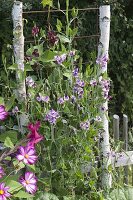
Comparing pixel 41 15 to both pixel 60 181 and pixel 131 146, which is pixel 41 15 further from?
pixel 60 181

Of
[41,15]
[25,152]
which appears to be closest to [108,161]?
[25,152]

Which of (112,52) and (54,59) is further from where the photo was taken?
(112,52)

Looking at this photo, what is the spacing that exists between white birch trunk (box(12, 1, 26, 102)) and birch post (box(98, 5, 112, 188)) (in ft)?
1.88

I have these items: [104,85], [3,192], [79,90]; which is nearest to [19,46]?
[79,90]

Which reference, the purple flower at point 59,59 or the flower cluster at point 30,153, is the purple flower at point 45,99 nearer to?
the purple flower at point 59,59

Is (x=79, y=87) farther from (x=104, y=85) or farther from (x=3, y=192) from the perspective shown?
(x=3, y=192)

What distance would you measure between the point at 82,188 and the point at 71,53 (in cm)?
95

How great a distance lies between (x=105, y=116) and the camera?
3754 mm

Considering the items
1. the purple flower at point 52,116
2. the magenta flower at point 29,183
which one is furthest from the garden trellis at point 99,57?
the magenta flower at point 29,183

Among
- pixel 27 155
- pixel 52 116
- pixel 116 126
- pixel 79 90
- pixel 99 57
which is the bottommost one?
pixel 116 126

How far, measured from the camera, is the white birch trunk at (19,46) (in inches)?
133

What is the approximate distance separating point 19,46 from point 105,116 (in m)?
0.81

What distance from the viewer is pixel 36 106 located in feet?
11.1

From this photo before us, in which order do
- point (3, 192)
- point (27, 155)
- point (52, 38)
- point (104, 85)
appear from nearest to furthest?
point (3, 192)
point (27, 155)
point (52, 38)
point (104, 85)
